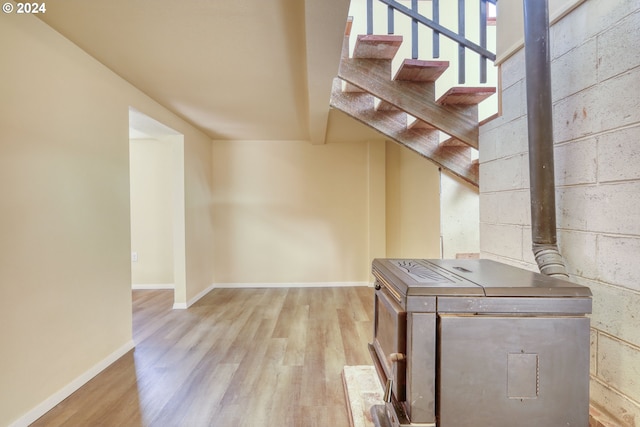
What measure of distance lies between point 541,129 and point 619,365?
880mm

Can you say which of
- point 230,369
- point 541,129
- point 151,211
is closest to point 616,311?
point 541,129

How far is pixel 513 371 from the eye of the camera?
854 millimetres

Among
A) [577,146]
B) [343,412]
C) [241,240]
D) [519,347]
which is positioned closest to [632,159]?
[577,146]

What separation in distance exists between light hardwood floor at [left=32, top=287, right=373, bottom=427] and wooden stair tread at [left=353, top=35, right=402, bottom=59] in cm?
223

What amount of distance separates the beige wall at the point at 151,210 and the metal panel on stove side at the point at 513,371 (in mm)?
4179

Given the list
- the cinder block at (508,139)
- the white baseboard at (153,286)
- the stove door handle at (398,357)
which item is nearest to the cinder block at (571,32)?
the cinder block at (508,139)

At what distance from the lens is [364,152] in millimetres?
4188

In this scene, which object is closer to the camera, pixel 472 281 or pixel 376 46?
pixel 472 281

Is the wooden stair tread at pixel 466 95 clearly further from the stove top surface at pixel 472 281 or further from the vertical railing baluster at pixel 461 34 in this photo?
the stove top surface at pixel 472 281

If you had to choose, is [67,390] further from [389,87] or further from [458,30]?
[458,30]

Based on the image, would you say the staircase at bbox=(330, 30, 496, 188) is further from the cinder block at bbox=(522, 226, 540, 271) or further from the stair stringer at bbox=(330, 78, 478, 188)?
the cinder block at bbox=(522, 226, 540, 271)

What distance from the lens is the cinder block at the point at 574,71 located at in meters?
1.04

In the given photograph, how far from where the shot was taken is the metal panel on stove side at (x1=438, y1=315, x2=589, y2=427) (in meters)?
0.85

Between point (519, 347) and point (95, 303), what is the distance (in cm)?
246
